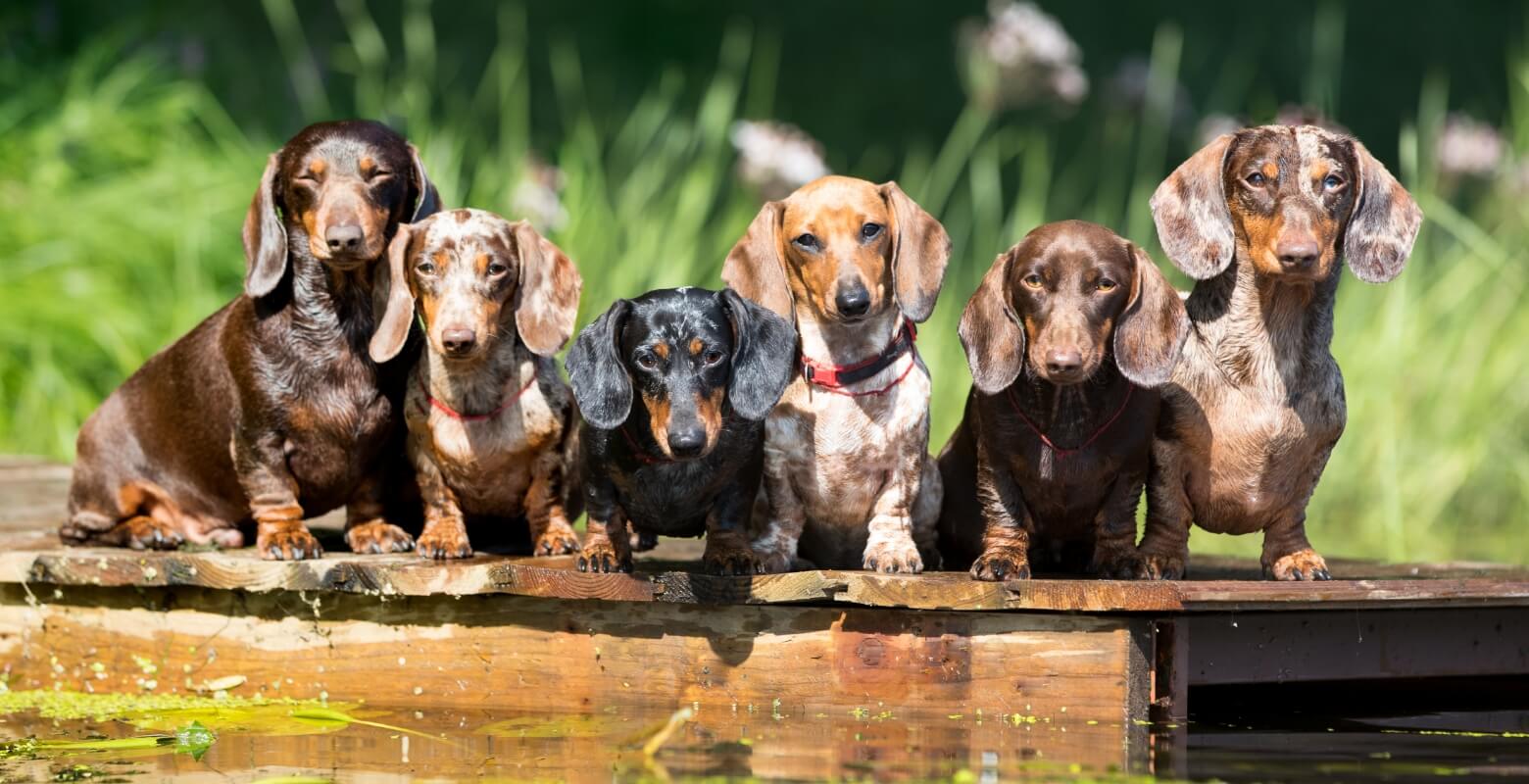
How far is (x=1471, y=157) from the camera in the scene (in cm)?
874

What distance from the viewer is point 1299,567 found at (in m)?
4.95

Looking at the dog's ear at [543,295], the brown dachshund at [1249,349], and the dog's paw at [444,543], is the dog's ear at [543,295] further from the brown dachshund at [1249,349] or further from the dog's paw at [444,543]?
the brown dachshund at [1249,349]

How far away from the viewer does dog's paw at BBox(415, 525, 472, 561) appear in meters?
5.07

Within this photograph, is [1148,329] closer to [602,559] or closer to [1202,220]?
[1202,220]

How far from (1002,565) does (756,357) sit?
0.81 metres

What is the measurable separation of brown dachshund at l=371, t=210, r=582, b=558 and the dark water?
64cm

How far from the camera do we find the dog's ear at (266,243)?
5367 mm

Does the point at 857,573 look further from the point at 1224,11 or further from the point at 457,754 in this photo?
the point at 1224,11

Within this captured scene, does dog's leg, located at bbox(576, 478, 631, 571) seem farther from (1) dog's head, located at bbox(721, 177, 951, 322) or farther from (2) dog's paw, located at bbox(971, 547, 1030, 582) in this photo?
(2) dog's paw, located at bbox(971, 547, 1030, 582)

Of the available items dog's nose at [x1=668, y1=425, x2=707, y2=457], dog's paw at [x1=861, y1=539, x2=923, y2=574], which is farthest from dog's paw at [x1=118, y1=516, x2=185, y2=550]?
dog's paw at [x1=861, y1=539, x2=923, y2=574]

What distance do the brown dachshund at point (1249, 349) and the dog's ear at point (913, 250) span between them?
591 mm

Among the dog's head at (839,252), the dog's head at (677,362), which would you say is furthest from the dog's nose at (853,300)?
the dog's head at (677,362)

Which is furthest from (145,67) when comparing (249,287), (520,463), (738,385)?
(738,385)

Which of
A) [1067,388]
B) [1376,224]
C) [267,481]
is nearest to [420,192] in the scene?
[267,481]
